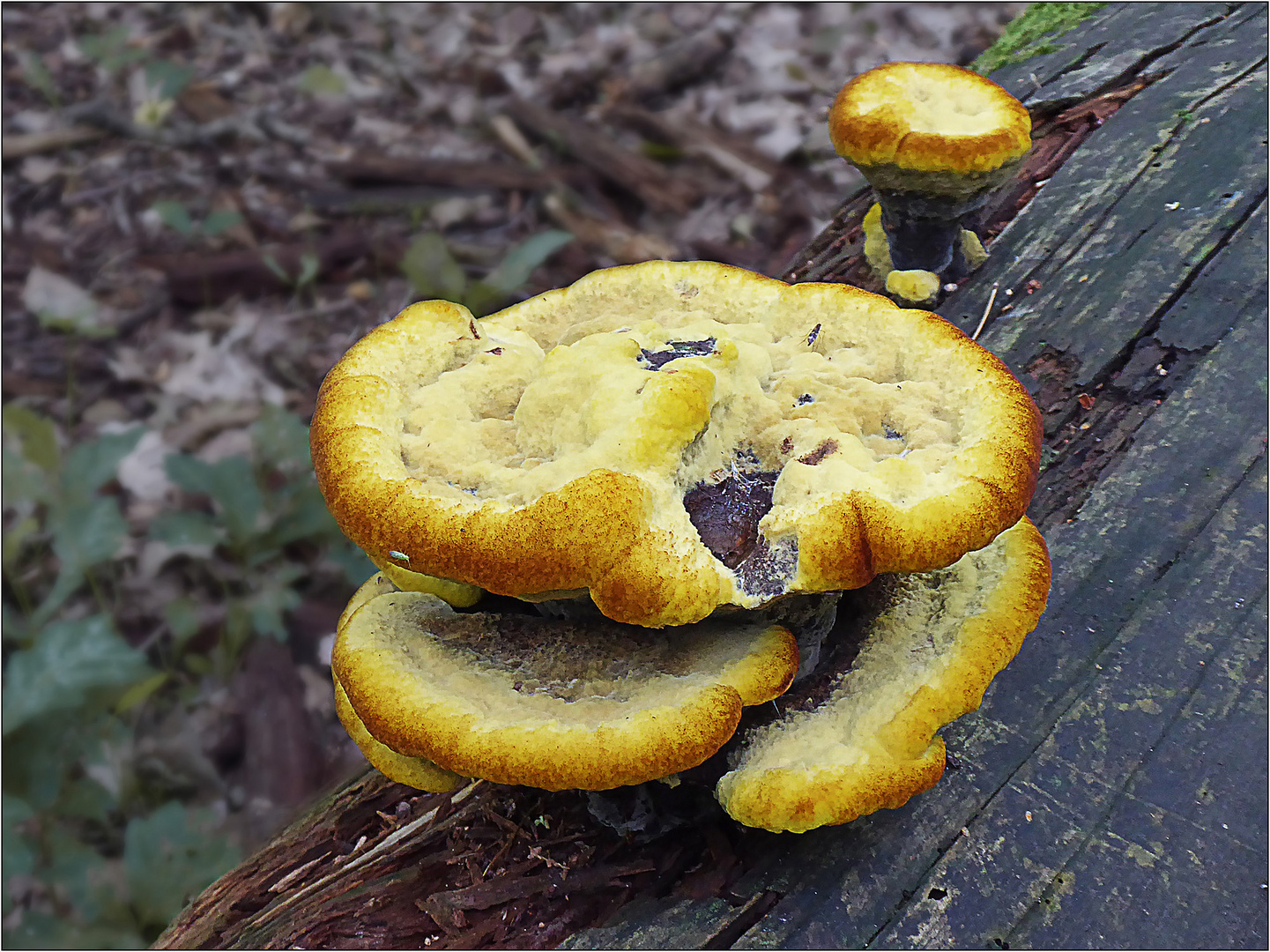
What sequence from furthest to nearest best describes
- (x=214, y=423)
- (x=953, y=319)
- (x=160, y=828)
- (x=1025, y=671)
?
(x=214, y=423)
(x=160, y=828)
(x=953, y=319)
(x=1025, y=671)

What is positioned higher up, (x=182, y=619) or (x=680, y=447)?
(x=680, y=447)

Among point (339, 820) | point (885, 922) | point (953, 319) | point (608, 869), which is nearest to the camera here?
point (885, 922)

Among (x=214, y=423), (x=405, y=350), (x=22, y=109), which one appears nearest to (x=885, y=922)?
(x=405, y=350)

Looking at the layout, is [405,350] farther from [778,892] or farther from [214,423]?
[214,423]

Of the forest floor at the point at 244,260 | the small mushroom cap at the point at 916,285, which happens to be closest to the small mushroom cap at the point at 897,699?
the small mushroom cap at the point at 916,285

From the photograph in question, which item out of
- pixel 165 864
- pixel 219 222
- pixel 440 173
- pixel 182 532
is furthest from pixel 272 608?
pixel 440 173

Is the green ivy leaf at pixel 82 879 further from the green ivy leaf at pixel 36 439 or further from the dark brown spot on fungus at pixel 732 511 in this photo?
the dark brown spot on fungus at pixel 732 511

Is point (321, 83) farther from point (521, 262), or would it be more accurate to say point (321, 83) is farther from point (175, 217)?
point (521, 262)
